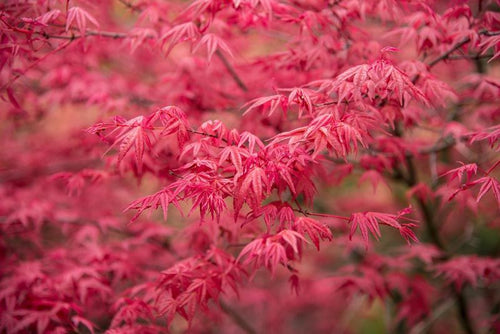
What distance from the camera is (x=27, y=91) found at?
11.4 feet

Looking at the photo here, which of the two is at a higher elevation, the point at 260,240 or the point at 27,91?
the point at 27,91

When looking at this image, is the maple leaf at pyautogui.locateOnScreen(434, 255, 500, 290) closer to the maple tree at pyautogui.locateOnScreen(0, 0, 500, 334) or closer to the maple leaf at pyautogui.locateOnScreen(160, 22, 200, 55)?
the maple tree at pyautogui.locateOnScreen(0, 0, 500, 334)

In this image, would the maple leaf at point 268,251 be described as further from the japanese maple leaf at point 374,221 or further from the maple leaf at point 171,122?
the maple leaf at point 171,122

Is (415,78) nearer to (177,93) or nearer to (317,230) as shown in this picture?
(317,230)

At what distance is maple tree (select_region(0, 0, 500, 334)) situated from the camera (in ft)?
5.93

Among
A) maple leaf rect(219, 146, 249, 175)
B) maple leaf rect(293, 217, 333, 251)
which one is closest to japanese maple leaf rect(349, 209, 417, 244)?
maple leaf rect(293, 217, 333, 251)

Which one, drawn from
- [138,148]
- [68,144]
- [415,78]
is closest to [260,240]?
[138,148]

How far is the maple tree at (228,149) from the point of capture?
1.81 metres

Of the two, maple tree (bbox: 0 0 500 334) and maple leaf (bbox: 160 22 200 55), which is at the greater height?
maple leaf (bbox: 160 22 200 55)

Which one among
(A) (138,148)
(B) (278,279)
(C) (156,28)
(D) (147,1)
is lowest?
(B) (278,279)

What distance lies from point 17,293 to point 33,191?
1.40m

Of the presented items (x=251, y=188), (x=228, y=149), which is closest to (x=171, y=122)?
(x=228, y=149)

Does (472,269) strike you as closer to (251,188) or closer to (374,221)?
(374,221)

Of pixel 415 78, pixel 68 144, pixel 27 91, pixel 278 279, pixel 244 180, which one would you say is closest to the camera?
pixel 244 180
